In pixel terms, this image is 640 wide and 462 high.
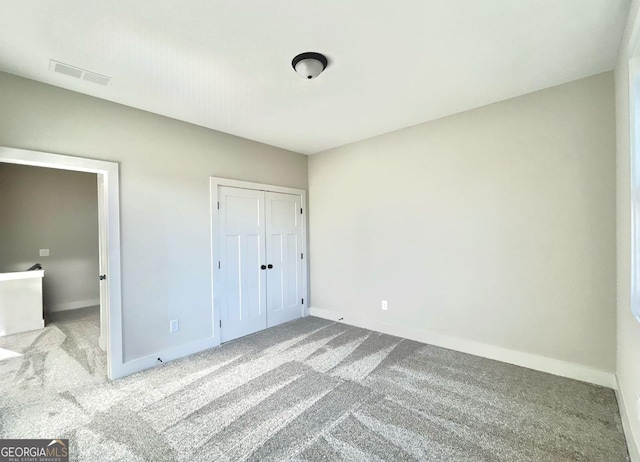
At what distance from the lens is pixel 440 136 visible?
3270 millimetres

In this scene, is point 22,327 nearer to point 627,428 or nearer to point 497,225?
point 497,225

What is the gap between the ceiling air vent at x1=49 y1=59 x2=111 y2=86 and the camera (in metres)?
2.15

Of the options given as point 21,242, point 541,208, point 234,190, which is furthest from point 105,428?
point 21,242

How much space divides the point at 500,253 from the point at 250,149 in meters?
3.29

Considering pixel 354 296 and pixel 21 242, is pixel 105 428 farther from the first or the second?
pixel 21 242

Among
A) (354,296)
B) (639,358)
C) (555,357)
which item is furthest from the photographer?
(354,296)

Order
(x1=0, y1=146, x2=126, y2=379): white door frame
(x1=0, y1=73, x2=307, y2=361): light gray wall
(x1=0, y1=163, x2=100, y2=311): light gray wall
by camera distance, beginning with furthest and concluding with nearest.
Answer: (x1=0, y1=163, x2=100, y2=311): light gray wall → (x1=0, y1=146, x2=126, y2=379): white door frame → (x1=0, y1=73, x2=307, y2=361): light gray wall

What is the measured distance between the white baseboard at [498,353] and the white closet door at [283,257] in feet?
3.00

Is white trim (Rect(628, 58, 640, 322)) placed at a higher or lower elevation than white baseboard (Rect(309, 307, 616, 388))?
higher

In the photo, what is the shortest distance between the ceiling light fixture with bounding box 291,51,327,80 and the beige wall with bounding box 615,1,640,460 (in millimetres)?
1742

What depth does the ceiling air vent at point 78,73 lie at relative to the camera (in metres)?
2.15

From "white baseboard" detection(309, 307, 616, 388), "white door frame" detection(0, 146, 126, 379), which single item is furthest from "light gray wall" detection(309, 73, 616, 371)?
"white door frame" detection(0, 146, 126, 379)

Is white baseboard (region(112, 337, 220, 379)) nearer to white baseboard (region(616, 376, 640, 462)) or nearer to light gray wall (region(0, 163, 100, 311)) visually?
white baseboard (region(616, 376, 640, 462))

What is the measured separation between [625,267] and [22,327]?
6.81 metres
